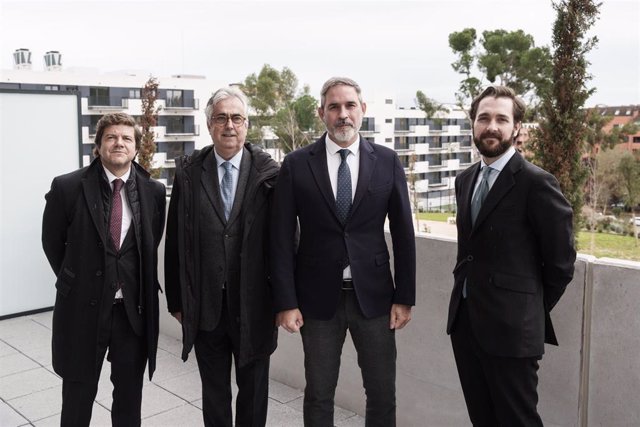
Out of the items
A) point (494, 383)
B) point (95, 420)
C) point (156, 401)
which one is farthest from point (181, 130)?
point (494, 383)

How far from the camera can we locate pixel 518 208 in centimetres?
187

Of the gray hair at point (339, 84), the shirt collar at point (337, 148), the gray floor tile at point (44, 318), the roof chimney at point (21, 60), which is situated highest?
the roof chimney at point (21, 60)

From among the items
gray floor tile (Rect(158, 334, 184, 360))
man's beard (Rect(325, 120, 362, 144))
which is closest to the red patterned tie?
man's beard (Rect(325, 120, 362, 144))

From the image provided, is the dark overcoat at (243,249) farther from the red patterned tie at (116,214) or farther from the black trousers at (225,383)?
the red patterned tie at (116,214)

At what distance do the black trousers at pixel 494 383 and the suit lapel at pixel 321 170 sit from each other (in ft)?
2.08

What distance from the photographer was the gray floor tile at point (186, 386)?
3.48m

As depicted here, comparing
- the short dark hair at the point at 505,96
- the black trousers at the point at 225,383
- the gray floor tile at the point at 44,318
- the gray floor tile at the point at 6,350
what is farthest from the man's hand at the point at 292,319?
the gray floor tile at the point at 44,318

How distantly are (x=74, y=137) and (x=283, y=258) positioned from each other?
4055mm

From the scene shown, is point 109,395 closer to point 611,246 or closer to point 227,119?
point 227,119

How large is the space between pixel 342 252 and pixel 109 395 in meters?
2.17

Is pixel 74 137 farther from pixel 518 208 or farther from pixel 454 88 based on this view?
pixel 454 88

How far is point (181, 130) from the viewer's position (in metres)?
47.9

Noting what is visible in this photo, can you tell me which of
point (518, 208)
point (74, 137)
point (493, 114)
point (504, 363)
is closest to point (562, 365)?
point (504, 363)

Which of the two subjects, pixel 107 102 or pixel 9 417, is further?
pixel 107 102
